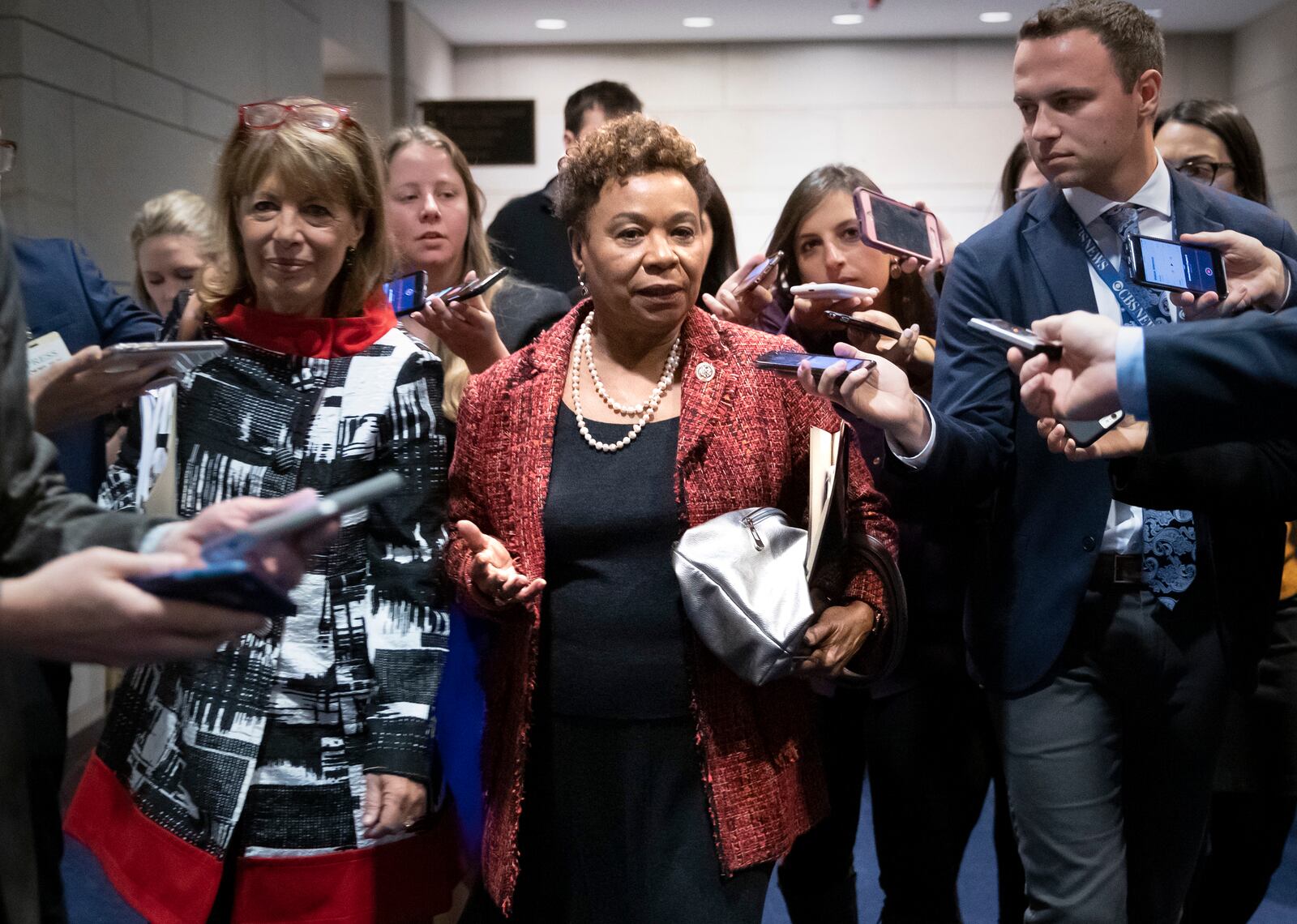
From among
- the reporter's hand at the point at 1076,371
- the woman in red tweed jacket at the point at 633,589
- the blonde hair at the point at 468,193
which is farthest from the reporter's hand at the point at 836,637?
the blonde hair at the point at 468,193

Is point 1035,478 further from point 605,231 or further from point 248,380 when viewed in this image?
point 248,380

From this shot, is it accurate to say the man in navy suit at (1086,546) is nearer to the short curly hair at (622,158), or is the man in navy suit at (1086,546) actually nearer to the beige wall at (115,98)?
the short curly hair at (622,158)

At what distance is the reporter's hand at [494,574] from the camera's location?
198 centimetres

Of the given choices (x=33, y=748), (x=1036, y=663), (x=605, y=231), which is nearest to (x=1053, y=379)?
(x=1036, y=663)

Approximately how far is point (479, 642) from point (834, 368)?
3.02ft

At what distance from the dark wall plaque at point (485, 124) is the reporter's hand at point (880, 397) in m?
3.64

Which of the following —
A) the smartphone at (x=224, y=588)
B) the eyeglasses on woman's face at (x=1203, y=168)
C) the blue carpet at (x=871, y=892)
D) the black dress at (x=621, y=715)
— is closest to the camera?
the smartphone at (x=224, y=588)

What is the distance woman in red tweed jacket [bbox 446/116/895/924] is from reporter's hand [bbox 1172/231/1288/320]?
0.62 meters

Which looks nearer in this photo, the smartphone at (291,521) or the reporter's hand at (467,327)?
the smartphone at (291,521)

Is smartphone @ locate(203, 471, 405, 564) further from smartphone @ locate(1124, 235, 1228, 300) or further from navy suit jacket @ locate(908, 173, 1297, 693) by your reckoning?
smartphone @ locate(1124, 235, 1228, 300)

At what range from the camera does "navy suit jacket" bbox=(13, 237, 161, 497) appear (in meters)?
2.75

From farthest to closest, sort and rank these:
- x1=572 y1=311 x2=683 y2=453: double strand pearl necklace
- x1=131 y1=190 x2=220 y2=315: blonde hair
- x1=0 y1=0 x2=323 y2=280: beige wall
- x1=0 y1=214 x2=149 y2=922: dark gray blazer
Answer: x1=0 y1=0 x2=323 y2=280: beige wall, x1=131 y1=190 x2=220 y2=315: blonde hair, x1=572 y1=311 x2=683 y2=453: double strand pearl necklace, x1=0 y1=214 x2=149 y2=922: dark gray blazer

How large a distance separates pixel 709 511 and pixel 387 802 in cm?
68

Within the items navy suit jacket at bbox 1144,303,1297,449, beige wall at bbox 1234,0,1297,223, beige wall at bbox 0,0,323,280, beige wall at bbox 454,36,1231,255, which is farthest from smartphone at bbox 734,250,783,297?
beige wall at bbox 454,36,1231,255
